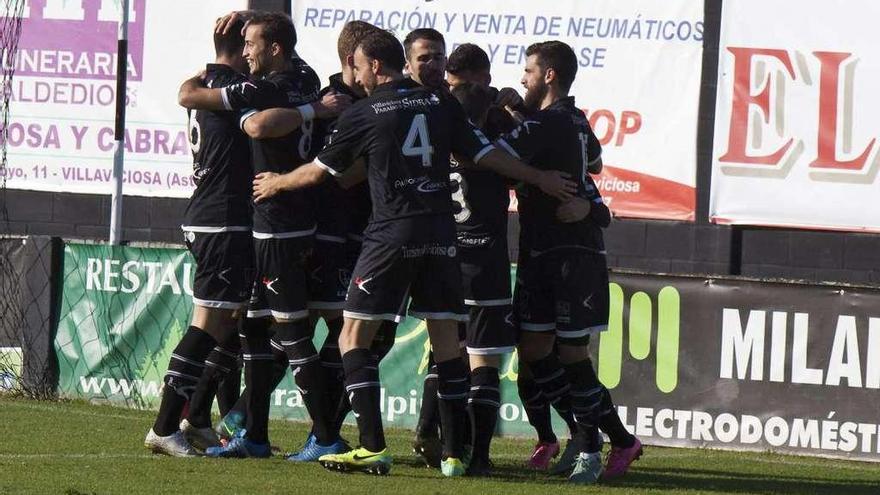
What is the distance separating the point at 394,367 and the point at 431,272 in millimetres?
3600

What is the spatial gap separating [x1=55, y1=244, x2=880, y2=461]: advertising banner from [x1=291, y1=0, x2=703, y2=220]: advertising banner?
103 inches

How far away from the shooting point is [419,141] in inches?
305

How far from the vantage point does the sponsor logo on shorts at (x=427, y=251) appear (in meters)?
7.71

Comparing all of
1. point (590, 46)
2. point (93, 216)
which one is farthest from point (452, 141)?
point (93, 216)

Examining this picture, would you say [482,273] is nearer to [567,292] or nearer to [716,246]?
[567,292]

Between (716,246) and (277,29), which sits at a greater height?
(277,29)

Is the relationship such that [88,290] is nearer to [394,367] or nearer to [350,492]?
[394,367]

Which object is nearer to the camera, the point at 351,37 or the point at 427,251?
the point at 427,251

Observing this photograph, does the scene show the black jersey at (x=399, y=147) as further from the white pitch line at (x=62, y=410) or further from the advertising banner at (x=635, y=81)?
the advertising banner at (x=635, y=81)

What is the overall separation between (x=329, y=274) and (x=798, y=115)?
578cm

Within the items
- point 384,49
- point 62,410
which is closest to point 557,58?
point 384,49

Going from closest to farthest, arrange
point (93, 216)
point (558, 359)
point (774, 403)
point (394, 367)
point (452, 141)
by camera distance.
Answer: point (452, 141) → point (558, 359) → point (774, 403) → point (394, 367) → point (93, 216)

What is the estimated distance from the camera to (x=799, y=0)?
1303cm

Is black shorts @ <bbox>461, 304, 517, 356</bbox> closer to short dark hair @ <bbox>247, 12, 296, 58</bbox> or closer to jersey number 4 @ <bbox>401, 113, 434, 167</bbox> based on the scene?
jersey number 4 @ <bbox>401, 113, 434, 167</bbox>
